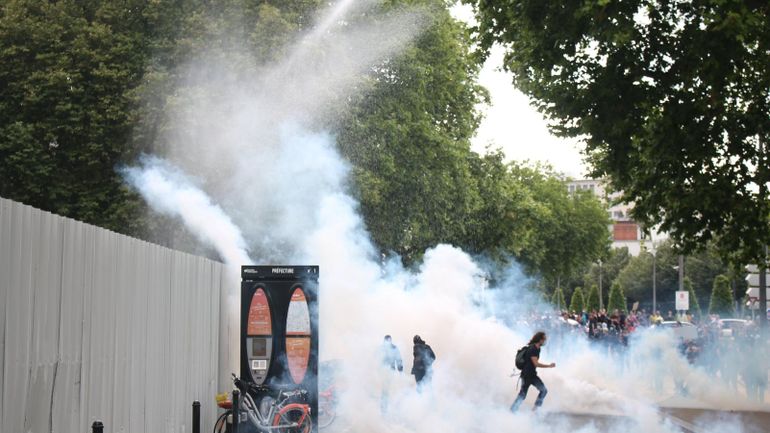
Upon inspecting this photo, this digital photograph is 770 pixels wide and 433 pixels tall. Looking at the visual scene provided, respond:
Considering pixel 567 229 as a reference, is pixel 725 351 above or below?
below

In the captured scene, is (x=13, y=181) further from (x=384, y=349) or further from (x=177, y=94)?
(x=384, y=349)

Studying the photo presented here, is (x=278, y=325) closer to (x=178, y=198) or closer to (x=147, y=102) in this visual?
(x=178, y=198)

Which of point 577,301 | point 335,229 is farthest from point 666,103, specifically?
point 577,301

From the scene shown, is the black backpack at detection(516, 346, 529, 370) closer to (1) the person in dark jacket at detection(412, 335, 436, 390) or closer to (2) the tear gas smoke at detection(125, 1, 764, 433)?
(1) the person in dark jacket at detection(412, 335, 436, 390)

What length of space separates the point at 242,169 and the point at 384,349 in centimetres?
1163

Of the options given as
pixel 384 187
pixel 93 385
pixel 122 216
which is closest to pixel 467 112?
pixel 384 187

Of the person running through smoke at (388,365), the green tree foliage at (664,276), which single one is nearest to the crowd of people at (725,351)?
the person running through smoke at (388,365)

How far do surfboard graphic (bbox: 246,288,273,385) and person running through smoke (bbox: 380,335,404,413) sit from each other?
5282 mm

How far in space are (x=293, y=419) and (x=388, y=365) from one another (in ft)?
18.3

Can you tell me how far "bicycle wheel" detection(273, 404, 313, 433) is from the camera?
16.8 m

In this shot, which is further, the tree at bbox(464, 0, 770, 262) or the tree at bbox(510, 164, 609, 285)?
the tree at bbox(510, 164, 609, 285)

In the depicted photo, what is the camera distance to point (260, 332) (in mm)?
16734

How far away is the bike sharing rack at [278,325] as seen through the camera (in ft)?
54.9

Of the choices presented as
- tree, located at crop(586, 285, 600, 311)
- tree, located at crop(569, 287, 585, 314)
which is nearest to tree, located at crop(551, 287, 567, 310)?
tree, located at crop(569, 287, 585, 314)
